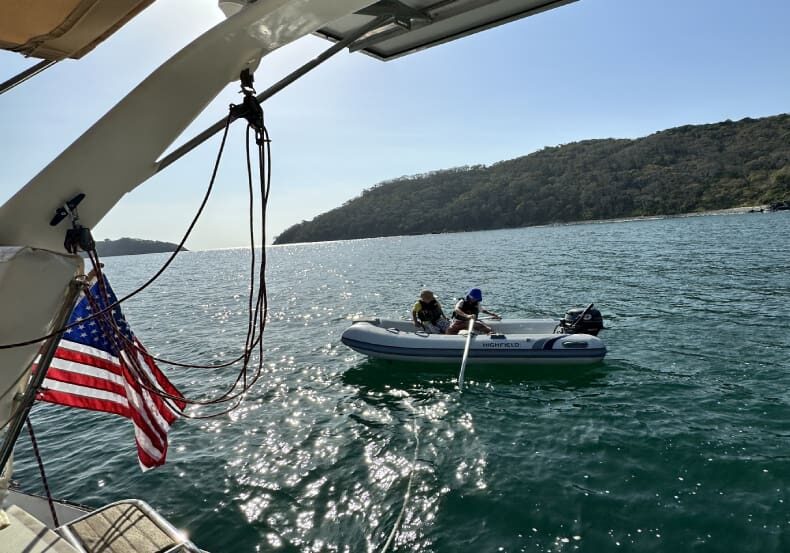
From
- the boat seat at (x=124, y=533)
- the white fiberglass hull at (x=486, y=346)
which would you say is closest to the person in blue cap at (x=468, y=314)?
the white fiberglass hull at (x=486, y=346)

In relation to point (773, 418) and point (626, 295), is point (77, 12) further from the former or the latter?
point (626, 295)

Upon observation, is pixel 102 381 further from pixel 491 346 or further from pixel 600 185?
pixel 600 185

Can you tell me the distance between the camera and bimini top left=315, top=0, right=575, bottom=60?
4.05 metres

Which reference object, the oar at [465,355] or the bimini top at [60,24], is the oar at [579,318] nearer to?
the oar at [465,355]

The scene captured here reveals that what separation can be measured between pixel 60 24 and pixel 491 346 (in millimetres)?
9980

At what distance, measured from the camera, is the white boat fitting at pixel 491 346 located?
10484 millimetres

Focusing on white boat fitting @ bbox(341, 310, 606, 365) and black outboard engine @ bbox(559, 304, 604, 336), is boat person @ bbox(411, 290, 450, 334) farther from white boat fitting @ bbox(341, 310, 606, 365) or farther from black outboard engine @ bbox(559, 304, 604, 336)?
black outboard engine @ bbox(559, 304, 604, 336)

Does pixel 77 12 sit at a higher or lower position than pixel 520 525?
higher

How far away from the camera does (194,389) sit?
36.8ft

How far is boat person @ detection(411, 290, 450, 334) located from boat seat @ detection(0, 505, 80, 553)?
973cm

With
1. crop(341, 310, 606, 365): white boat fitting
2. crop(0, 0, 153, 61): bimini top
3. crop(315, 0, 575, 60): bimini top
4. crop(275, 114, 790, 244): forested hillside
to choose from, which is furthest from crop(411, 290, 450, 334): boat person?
crop(275, 114, 790, 244): forested hillside

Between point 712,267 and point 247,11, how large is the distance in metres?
28.6

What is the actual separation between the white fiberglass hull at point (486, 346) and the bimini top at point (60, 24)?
940cm

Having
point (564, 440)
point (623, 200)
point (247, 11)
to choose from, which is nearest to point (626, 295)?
point (564, 440)
